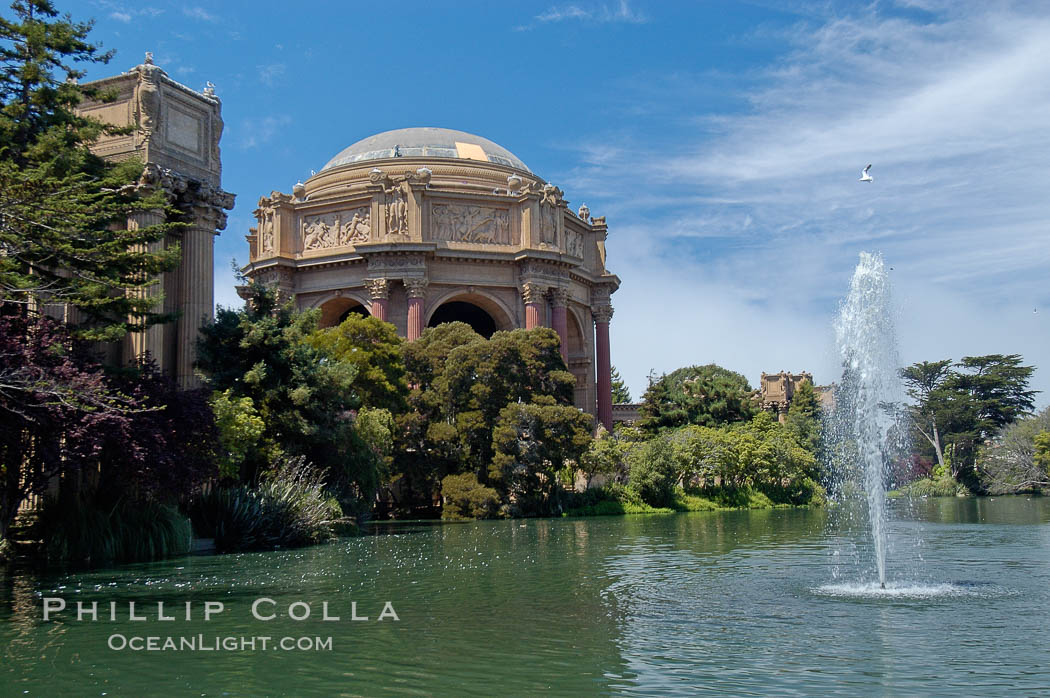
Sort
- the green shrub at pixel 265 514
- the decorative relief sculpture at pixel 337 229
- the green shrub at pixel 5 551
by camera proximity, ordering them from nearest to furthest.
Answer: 1. the green shrub at pixel 5 551
2. the green shrub at pixel 265 514
3. the decorative relief sculpture at pixel 337 229

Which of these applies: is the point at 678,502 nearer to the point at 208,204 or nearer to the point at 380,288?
→ the point at 380,288

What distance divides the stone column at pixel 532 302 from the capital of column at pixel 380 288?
274 inches

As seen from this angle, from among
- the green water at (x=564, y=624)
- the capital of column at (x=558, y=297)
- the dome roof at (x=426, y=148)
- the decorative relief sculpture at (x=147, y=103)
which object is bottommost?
the green water at (x=564, y=624)

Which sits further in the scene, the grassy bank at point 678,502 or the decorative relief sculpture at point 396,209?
the decorative relief sculpture at point 396,209

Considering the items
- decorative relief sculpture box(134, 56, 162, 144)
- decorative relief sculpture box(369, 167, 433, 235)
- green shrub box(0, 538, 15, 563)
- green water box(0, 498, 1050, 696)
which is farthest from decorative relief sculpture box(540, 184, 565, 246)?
green shrub box(0, 538, 15, 563)

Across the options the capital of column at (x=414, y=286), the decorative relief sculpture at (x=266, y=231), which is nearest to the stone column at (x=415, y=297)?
the capital of column at (x=414, y=286)

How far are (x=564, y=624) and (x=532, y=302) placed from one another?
1574 inches

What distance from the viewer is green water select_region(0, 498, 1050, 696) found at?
818 cm

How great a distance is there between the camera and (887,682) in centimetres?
797

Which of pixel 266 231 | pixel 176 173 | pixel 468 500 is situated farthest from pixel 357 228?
pixel 176 173

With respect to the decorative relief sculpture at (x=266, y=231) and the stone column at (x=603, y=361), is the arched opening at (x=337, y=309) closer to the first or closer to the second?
the decorative relief sculpture at (x=266, y=231)

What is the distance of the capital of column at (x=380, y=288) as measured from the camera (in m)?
48.5

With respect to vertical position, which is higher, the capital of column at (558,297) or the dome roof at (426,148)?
the dome roof at (426,148)

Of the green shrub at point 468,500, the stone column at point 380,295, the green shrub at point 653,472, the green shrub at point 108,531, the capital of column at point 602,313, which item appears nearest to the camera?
the green shrub at point 108,531
